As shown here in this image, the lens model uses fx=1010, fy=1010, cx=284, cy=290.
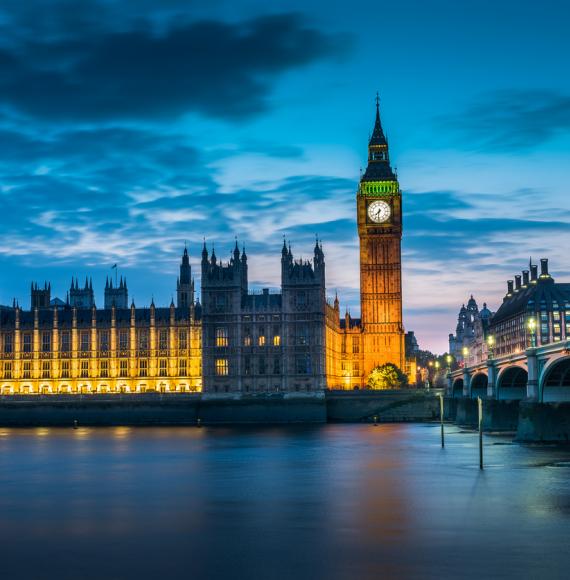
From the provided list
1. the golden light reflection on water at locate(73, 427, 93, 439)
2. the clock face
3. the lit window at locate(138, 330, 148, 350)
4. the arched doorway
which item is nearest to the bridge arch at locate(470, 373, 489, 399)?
the arched doorway

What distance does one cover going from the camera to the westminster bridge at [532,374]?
7346cm

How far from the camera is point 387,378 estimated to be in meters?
148

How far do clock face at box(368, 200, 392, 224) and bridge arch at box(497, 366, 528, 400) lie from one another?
69.8m

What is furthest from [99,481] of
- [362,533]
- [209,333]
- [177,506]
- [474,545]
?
[209,333]

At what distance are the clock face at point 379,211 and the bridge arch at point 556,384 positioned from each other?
87.1 meters

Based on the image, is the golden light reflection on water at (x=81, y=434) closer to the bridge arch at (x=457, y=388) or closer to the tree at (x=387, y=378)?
the bridge arch at (x=457, y=388)

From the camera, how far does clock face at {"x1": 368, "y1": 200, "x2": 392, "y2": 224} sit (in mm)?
163750

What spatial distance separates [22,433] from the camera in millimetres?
112750

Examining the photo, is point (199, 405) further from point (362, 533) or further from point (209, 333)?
point (362, 533)

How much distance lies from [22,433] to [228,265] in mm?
45107

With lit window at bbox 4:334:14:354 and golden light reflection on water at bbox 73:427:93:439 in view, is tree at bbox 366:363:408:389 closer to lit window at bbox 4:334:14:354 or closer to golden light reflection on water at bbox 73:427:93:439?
golden light reflection on water at bbox 73:427:93:439

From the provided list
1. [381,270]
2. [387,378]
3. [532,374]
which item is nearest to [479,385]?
[387,378]

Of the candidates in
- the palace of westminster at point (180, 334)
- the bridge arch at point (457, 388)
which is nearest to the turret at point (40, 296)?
the palace of westminster at point (180, 334)

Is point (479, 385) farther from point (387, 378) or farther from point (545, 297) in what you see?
point (545, 297)
